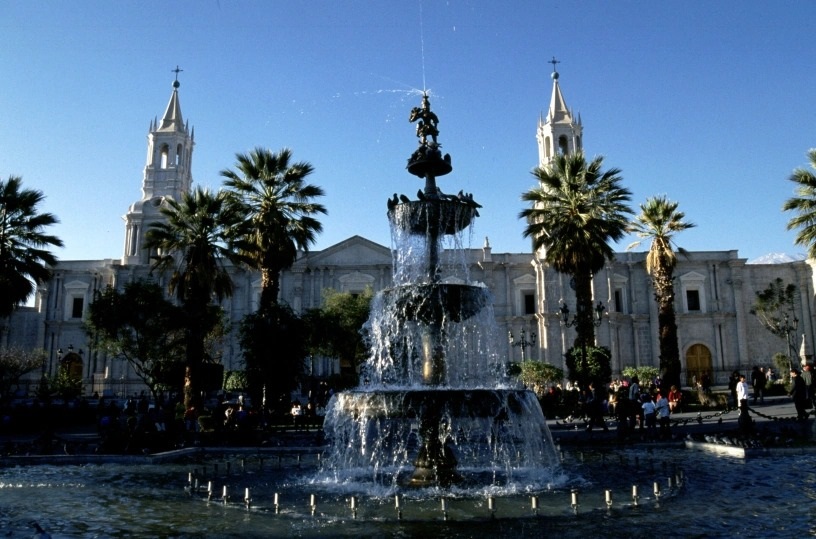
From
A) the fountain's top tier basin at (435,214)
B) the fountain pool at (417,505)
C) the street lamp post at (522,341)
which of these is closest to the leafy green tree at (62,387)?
the street lamp post at (522,341)

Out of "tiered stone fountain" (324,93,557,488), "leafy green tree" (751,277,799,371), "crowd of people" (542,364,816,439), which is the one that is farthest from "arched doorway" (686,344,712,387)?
"tiered stone fountain" (324,93,557,488)

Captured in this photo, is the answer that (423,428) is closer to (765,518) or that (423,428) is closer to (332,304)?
(765,518)

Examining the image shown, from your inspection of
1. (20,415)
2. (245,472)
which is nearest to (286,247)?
(20,415)

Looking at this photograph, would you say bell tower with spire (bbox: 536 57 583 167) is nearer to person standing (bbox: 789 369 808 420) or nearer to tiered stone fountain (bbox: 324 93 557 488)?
person standing (bbox: 789 369 808 420)

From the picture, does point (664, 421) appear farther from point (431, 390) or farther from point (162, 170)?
point (162, 170)

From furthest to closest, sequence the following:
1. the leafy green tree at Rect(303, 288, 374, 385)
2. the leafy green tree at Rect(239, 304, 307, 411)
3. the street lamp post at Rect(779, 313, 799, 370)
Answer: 1. the leafy green tree at Rect(303, 288, 374, 385)
2. the street lamp post at Rect(779, 313, 799, 370)
3. the leafy green tree at Rect(239, 304, 307, 411)

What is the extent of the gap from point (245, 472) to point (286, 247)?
39.1 feet

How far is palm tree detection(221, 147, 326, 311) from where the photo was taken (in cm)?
2178

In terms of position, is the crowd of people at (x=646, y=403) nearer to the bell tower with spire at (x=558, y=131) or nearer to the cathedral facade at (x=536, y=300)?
the cathedral facade at (x=536, y=300)

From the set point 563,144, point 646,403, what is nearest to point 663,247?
point 646,403

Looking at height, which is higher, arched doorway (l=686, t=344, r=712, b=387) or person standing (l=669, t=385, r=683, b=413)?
arched doorway (l=686, t=344, r=712, b=387)

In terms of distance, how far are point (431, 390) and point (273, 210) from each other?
1538 cm

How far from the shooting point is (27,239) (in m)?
21.3

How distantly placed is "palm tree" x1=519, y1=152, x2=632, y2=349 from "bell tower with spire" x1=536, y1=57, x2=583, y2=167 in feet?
67.0
